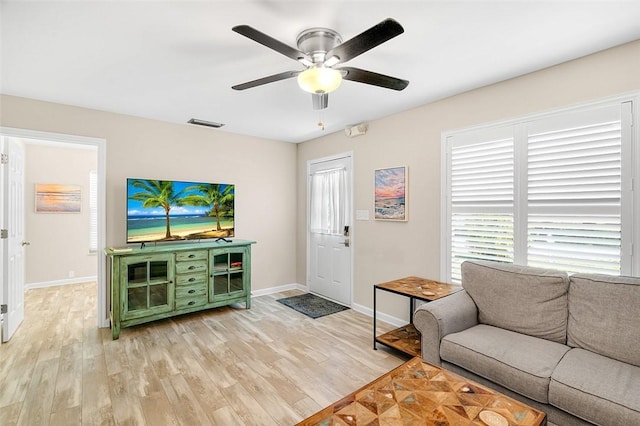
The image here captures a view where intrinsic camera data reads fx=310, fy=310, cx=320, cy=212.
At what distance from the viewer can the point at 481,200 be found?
2.87m

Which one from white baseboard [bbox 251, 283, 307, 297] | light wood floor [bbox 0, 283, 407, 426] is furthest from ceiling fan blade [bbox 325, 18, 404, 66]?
white baseboard [bbox 251, 283, 307, 297]

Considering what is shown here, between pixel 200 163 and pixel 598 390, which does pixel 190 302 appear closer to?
pixel 200 163

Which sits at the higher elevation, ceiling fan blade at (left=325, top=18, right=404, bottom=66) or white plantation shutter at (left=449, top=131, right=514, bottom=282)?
ceiling fan blade at (left=325, top=18, right=404, bottom=66)

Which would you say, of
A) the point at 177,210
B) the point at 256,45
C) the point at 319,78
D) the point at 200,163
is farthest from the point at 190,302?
the point at 319,78

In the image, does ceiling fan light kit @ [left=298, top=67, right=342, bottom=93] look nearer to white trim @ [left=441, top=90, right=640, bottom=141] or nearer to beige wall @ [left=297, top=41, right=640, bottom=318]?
beige wall @ [left=297, top=41, right=640, bottom=318]

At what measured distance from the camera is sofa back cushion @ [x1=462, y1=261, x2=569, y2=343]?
7.02ft

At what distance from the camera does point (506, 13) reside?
178cm

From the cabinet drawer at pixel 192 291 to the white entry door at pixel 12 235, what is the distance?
154cm

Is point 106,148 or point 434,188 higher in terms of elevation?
point 106,148

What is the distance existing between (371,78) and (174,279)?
3.00 meters

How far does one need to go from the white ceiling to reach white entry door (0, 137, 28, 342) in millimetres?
699

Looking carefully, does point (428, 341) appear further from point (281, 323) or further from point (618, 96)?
point (618, 96)

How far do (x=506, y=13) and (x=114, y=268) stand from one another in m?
3.89

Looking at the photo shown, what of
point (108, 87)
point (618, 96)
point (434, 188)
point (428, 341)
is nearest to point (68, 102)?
point (108, 87)
